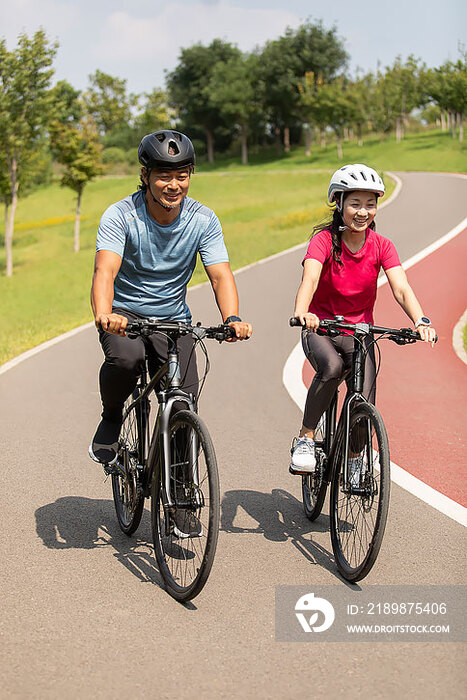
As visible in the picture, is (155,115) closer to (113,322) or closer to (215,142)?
(215,142)

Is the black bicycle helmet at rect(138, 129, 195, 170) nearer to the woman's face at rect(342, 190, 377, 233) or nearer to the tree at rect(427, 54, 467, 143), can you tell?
the woman's face at rect(342, 190, 377, 233)

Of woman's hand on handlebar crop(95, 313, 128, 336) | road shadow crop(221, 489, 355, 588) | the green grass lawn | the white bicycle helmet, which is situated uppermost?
the white bicycle helmet

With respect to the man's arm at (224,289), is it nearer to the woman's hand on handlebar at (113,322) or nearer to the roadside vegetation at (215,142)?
the woman's hand on handlebar at (113,322)

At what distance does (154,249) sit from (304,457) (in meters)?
1.43

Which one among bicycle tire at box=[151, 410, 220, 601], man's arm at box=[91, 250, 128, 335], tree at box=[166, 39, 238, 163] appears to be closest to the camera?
bicycle tire at box=[151, 410, 220, 601]

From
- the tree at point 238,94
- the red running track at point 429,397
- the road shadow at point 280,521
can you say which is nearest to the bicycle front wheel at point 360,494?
the road shadow at point 280,521

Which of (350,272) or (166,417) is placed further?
(350,272)

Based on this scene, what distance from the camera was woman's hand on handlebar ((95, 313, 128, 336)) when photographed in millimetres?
4012

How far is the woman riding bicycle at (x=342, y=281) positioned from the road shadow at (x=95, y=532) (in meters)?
0.96

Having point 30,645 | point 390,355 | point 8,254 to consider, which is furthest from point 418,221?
point 30,645

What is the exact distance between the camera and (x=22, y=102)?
4134 cm

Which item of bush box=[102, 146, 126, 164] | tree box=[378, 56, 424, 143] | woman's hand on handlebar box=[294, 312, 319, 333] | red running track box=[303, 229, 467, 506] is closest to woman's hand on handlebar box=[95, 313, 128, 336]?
woman's hand on handlebar box=[294, 312, 319, 333]

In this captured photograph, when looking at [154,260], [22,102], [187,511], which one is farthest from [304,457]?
[22,102]

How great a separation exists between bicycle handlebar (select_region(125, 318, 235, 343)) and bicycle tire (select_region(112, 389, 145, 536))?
0.72 meters
